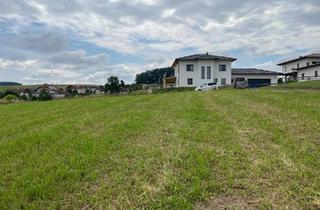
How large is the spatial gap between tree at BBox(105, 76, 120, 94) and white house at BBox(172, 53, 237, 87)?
37.4ft

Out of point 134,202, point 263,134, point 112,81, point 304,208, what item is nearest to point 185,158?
point 134,202

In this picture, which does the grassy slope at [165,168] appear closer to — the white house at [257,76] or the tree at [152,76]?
the white house at [257,76]

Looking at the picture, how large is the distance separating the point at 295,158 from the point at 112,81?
41450 mm

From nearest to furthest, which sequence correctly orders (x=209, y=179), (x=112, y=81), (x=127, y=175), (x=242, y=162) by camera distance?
(x=209, y=179) < (x=127, y=175) < (x=242, y=162) < (x=112, y=81)

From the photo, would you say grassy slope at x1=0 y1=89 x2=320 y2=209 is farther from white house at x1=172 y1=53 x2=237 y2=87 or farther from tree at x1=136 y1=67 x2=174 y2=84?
tree at x1=136 y1=67 x2=174 y2=84

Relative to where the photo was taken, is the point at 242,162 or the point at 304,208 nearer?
the point at 304,208

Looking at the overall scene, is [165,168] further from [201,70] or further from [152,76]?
[152,76]

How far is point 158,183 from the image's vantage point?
382 cm

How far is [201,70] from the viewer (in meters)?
50.0

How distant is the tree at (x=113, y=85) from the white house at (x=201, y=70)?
1140 cm

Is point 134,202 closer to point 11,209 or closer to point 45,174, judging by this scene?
point 11,209

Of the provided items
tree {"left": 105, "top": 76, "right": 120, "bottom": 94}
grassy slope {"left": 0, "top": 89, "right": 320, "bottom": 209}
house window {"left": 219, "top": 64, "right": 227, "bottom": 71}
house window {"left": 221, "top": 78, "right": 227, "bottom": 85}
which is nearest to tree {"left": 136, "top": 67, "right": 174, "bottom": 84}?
house window {"left": 219, "top": 64, "right": 227, "bottom": 71}

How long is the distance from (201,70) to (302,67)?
64.0 ft

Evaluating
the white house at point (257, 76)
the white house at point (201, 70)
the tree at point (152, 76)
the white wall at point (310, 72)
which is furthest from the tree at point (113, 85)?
the tree at point (152, 76)
